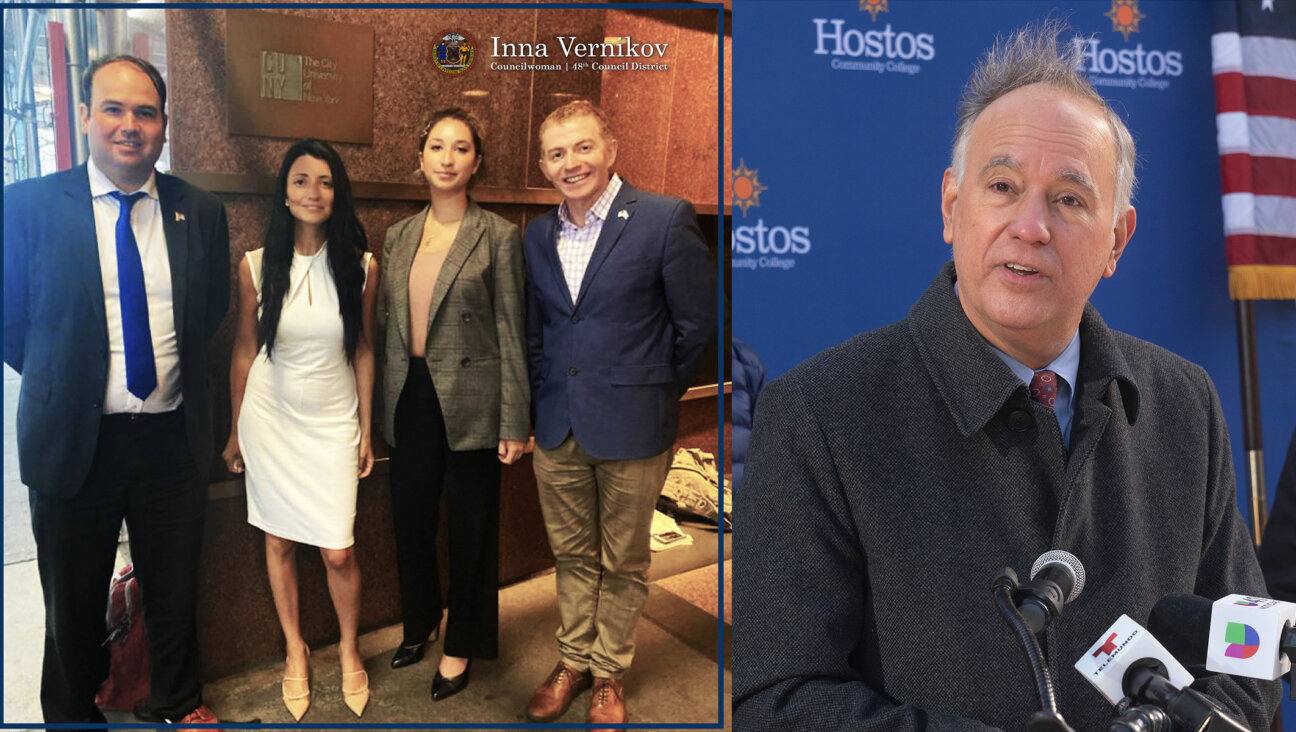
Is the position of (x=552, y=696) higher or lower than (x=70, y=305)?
lower

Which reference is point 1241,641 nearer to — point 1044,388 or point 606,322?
point 1044,388

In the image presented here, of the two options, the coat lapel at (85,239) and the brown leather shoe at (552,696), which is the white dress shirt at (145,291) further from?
the brown leather shoe at (552,696)

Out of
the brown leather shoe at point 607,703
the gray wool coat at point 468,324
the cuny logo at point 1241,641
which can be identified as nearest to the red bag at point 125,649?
the gray wool coat at point 468,324

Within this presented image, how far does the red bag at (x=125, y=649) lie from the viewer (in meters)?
2.45

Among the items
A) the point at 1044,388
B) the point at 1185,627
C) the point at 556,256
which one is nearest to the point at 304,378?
the point at 556,256

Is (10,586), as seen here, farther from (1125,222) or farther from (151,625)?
(1125,222)

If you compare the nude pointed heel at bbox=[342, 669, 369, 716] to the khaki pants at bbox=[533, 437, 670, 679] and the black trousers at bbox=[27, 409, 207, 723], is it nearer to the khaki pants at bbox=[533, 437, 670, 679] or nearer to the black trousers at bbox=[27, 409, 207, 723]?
the black trousers at bbox=[27, 409, 207, 723]

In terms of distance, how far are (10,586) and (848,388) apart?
85.0 inches

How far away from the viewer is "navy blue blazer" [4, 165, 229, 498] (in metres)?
2.34

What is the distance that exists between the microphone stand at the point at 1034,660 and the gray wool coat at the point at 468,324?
1.51 meters

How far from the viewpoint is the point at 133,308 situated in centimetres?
236

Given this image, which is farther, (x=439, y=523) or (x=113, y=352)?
(x=439, y=523)

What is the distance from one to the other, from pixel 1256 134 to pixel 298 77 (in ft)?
8.57

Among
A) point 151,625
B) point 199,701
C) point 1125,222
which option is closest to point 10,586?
point 151,625
